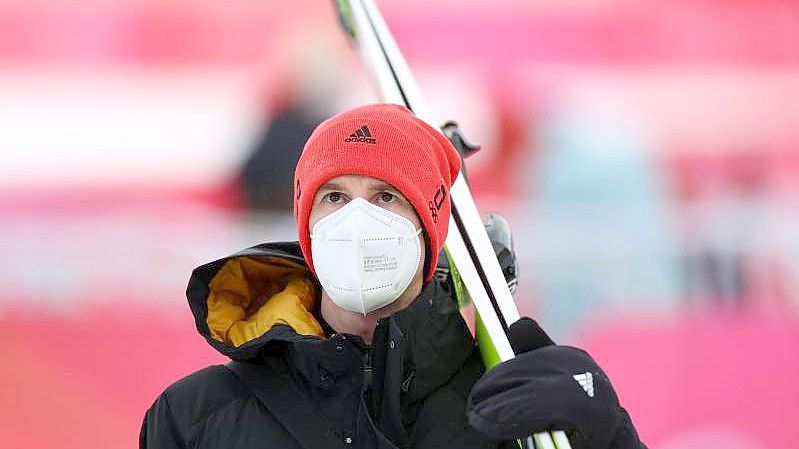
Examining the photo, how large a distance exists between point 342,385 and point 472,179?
1.47 metres

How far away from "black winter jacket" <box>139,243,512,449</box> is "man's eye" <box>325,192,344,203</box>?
128mm

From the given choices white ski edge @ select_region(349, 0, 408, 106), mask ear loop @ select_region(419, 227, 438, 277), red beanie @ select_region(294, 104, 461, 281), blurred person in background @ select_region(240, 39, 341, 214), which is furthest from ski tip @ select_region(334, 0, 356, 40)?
Answer: mask ear loop @ select_region(419, 227, 438, 277)

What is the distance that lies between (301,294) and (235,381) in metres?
0.14

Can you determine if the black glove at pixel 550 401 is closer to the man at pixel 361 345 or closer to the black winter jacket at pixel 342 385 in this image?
the man at pixel 361 345

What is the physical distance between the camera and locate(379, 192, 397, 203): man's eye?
1.31 metres

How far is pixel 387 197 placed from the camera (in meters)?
1.32

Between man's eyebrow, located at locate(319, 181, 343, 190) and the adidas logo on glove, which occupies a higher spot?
man's eyebrow, located at locate(319, 181, 343, 190)

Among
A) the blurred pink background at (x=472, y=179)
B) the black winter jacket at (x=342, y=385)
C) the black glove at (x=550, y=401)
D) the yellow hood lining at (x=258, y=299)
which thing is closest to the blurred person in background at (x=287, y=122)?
the blurred pink background at (x=472, y=179)

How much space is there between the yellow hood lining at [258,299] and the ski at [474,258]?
0.19 m

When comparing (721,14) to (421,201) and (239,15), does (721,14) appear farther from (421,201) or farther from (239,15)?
(421,201)

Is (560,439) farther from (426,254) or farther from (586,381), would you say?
(426,254)

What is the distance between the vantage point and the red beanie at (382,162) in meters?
1.30

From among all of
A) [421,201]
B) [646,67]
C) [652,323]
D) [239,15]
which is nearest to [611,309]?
[652,323]

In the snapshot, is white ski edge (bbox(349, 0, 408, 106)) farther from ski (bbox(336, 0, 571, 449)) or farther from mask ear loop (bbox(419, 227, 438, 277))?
mask ear loop (bbox(419, 227, 438, 277))
